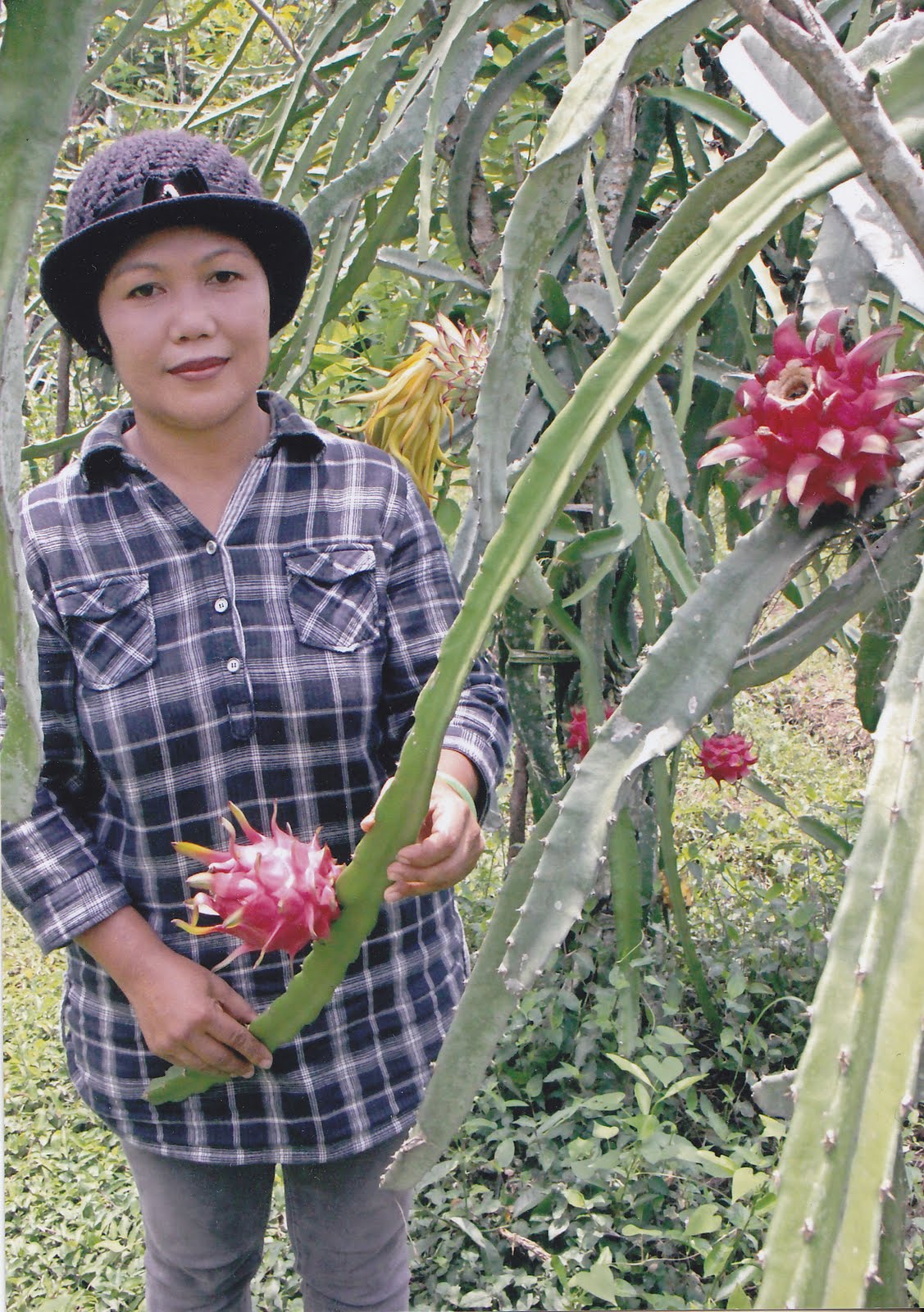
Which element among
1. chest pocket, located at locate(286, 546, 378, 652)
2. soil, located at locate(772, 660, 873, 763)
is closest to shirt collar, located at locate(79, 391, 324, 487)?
chest pocket, located at locate(286, 546, 378, 652)

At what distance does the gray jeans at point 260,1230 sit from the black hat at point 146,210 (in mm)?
758

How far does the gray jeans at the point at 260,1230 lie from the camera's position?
1073 millimetres

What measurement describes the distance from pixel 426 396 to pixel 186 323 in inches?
17.9

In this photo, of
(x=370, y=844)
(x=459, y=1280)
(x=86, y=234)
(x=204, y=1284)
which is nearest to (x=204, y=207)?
(x=86, y=234)

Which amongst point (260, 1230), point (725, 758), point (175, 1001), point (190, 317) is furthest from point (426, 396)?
point (260, 1230)

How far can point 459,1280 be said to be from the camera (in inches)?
55.1

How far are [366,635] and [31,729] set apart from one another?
554 mm

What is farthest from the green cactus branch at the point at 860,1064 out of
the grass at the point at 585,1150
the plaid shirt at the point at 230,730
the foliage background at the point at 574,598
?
the grass at the point at 585,1150

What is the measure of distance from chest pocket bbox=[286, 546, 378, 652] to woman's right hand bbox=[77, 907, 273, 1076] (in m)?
0.28

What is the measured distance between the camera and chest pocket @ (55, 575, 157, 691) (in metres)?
1.01

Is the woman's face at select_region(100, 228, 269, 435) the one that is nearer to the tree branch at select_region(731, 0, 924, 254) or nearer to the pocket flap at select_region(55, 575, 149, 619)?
the pocket flap at select_region(55, 575, 149, 619)

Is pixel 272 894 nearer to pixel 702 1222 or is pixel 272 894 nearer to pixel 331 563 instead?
pixel 331 563

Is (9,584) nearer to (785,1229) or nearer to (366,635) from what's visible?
(785,1229)

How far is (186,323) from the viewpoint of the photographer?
97 centimetres
